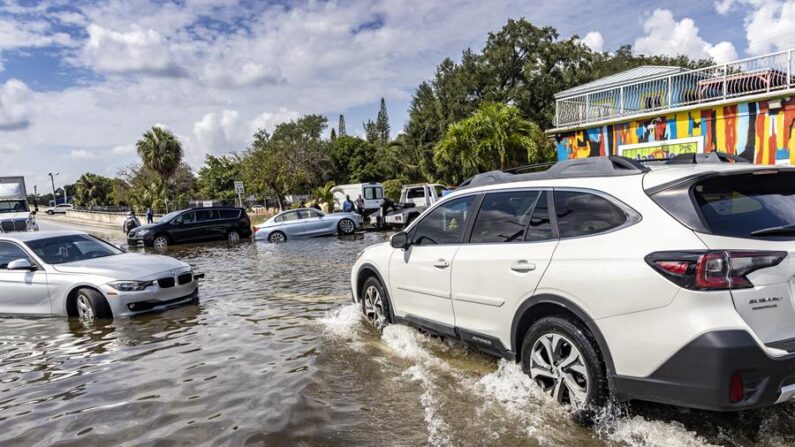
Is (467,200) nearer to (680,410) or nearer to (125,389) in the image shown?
(680,410)

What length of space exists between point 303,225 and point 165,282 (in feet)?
44.9

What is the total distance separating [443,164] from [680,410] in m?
29.6

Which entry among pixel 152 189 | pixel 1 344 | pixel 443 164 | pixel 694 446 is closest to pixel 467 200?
pixel 694 446

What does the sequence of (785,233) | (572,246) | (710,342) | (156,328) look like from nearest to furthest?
(710,342)
(785,233)
(572,246)
(156,328)

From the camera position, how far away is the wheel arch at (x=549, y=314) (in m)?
3.23

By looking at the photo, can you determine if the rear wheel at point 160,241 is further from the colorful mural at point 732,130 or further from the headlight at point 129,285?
the colorful mural at point 732,130

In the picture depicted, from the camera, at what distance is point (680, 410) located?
3701mm

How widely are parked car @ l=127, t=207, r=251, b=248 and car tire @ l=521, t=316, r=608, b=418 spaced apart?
20.1 metres

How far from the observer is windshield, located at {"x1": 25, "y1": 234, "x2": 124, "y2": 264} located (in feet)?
26.0

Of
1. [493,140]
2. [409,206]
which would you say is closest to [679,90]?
[493,140]

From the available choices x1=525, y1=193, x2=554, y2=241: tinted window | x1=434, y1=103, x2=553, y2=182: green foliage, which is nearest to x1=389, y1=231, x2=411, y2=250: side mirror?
x1=525, y1=193, x2=554, y2=241: tinted window

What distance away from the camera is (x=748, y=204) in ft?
10.2

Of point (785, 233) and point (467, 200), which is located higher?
point (467, 200)

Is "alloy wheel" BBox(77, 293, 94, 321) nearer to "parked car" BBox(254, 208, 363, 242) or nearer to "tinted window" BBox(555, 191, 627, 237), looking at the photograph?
"tinted window" BBox(555, 191, 627, 237)
